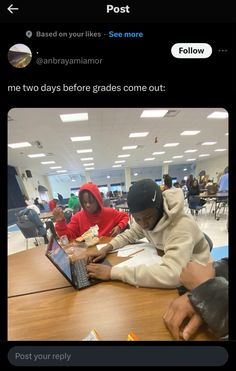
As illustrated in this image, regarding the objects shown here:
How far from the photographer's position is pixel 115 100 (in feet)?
1.37

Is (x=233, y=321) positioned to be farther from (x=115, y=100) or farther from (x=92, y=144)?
(x=92, y=144)

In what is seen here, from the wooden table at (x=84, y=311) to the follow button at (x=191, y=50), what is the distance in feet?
2.12

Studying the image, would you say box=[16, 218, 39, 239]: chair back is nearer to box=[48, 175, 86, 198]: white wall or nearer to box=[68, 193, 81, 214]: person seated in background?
box=[68, 193, 81, 214]: person seated in background

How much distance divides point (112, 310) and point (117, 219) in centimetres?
137

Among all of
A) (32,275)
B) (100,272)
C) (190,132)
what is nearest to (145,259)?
(100,272)

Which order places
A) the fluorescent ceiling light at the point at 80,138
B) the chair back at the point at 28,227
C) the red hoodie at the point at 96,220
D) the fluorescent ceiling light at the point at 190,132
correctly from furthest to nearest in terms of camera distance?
the fluorescent ceiling light at the point at 190,132 → the fluorescent ceiling light at the point at 80,138 → the chair back at the point at 28,227 → the red hoodie at the point at 96,220

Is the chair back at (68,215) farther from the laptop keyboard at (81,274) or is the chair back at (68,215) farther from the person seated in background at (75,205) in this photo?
the laptop keyboard at (81,274)

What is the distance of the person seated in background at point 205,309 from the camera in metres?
0.41

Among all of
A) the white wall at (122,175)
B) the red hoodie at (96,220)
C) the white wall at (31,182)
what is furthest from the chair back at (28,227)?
the white wall at (122,175)

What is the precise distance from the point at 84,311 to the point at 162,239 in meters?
0.53

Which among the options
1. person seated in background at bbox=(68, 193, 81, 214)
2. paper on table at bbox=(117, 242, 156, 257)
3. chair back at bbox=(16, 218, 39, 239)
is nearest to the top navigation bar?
paper on table at bbox=(117, 242, 156, 257)

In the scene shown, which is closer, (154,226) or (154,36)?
(154,36)

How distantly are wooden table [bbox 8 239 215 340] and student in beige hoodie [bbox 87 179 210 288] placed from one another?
0.14 ft

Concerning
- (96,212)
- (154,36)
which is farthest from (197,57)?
(96,212)
